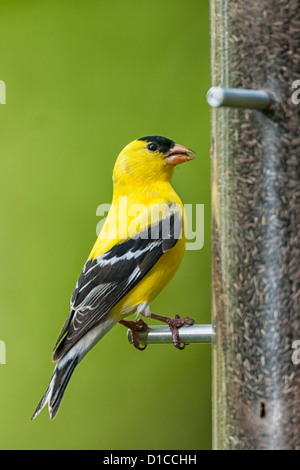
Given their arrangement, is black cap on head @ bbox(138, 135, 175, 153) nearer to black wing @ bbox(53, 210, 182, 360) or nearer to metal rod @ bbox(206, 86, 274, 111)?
black wing @ bbox(53, 210, 182, 360)

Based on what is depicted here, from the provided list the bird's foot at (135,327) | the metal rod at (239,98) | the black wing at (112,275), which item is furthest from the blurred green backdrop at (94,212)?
the metal rod at (239,98)

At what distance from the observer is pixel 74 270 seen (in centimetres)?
517

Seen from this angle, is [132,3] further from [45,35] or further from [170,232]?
[170,232]

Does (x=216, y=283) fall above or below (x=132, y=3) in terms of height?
below

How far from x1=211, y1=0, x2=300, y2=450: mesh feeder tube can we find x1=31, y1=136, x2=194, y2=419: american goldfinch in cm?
91

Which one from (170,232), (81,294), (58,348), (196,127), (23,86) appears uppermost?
(23,86)

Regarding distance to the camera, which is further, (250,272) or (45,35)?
(45,35)

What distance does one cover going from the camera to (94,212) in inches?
199

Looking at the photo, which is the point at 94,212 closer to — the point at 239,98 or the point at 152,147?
the point at 152,147

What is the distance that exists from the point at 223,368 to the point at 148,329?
811 millimetres

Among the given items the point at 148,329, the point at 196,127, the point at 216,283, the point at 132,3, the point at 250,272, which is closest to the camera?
the point at 250,272

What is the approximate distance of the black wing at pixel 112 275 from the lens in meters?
3.61

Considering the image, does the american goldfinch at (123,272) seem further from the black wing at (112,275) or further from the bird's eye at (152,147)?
the bird's eye at (152,147)
